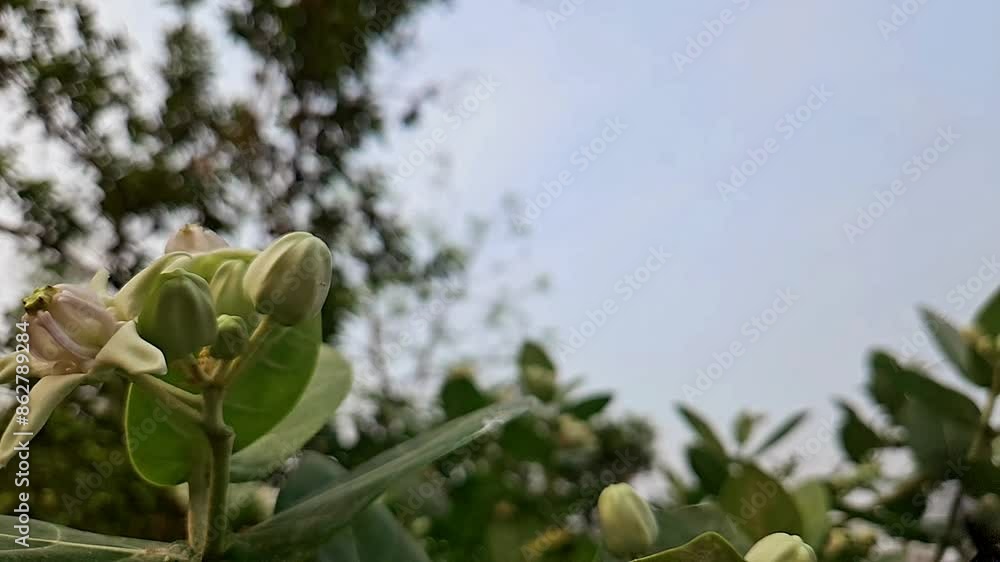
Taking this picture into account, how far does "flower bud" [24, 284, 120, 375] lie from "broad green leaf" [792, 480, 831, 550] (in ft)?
1.78

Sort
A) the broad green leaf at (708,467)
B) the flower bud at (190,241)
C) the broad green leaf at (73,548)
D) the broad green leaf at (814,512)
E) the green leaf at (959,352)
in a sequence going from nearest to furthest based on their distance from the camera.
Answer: the broad green leaf at (73,548) → the flower bud at (190,241) → the broad green leaf at (814,512) → the green leaf at (959,352) → the broad green leaf at (708,467)

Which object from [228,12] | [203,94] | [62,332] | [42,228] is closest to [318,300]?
[62,332]

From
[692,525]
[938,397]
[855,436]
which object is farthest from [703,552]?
[855,436]

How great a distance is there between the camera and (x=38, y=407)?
0.48 metres

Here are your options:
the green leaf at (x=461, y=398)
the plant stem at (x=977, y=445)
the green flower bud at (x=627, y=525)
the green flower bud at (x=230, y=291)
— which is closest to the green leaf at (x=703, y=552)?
the green flower bud at (x=627, y=525)

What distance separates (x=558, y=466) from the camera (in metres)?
1.43

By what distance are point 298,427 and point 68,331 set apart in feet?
0.63

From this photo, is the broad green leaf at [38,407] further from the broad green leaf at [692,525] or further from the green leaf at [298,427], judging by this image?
the broad green leaf at [692,525]

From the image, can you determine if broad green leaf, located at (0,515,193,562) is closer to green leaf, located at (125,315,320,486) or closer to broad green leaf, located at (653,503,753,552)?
green leaf, located at (125,315,320,486)

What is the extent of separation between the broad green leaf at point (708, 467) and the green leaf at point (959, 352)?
26 centimetres

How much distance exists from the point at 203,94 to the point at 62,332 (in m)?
2.01

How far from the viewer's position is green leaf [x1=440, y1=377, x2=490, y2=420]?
1181mm

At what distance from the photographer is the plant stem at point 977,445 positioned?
2.43ft

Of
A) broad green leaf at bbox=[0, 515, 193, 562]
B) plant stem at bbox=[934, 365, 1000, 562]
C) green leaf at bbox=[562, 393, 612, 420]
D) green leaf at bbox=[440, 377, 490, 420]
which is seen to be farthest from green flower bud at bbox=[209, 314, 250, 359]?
green leaf at bbox=[562, 393, 612, 420]
